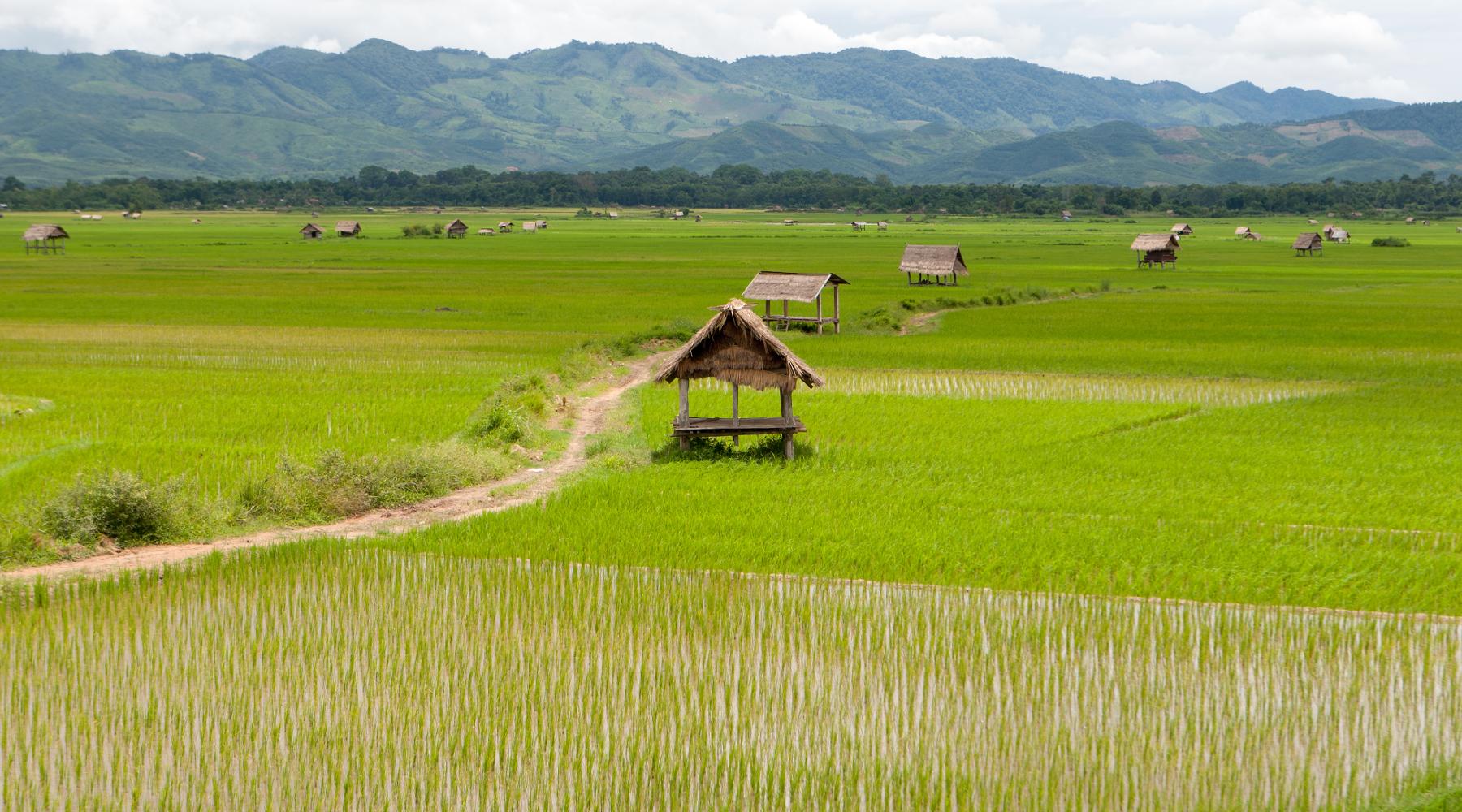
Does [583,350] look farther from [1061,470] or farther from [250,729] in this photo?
[250,729]

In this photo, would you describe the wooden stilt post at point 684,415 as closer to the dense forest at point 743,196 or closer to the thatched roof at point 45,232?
the thatched roof at point 45,232

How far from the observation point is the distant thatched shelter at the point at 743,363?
16094mm

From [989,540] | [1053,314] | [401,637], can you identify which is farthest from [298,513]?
[1053,314]

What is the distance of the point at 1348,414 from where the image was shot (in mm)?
19766

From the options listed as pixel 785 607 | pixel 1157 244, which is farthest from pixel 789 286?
pixel 1157 244

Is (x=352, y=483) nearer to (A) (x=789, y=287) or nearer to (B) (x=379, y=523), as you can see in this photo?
(B) (x=379, y=523)

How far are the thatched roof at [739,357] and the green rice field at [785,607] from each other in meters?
1.07

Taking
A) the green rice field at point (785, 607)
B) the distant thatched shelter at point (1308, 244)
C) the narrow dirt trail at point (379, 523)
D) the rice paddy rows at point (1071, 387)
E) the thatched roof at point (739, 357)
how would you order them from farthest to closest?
the distant thatched shelter at point (1308, 244)
the rice paddy rows at point (1071, 387)
the thatched roof at point (739, 357)
the narrow dirt trail at point (379, 523)
the green rice field at point (785, 607)

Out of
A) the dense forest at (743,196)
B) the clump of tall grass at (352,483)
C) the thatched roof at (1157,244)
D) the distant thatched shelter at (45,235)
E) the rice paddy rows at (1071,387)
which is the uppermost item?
the dense forest at (743,196)

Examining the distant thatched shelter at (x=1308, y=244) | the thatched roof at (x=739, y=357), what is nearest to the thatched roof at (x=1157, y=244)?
the distant thatched shelter at (x=1308, y=244)

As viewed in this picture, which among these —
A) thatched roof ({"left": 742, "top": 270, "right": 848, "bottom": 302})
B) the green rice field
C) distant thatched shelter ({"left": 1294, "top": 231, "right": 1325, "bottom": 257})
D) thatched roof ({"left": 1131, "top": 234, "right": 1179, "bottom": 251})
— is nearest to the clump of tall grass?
the green rice field

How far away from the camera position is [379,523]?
1364 centimetres

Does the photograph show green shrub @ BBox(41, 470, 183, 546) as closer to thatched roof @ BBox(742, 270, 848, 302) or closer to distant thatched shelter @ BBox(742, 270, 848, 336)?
distant thatched shelter @ BBox(742, 270, 848, 336)

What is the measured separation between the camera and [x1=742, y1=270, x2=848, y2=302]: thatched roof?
31312 mm
